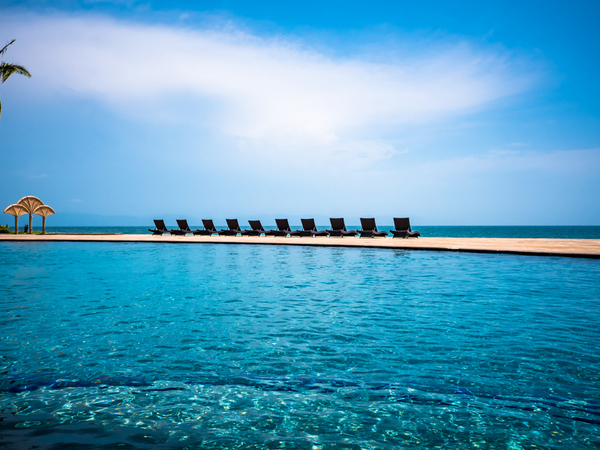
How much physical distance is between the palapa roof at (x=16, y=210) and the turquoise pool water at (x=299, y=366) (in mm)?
19501

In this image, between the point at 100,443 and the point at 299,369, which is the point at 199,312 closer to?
the point at 299,369

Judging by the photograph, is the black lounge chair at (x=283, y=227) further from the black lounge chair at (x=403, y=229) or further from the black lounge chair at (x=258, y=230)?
the black lounge chair at (x=403, y=229)

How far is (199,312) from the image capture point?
5.34 metres

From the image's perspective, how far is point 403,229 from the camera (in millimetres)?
19531


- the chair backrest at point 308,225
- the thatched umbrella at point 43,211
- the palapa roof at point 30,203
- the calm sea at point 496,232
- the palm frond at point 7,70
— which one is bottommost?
the calm sea at point 496,232

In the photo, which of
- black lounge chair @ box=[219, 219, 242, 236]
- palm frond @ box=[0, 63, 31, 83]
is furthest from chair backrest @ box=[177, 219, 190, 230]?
palm frond @ box=[0, 63, 31, 83]

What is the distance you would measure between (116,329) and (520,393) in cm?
411

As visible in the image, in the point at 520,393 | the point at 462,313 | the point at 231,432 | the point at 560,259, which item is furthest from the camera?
the point at 560,259

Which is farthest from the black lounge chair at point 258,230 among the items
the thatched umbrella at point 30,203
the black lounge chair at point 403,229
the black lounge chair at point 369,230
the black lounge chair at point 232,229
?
the thatched umbrella at point 30,203

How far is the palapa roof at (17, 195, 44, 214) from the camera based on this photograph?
22.9 m

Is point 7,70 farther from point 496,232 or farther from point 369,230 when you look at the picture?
point 496,232

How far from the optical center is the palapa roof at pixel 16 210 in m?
22.4

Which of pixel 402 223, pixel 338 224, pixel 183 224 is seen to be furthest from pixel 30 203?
pixel 402 223

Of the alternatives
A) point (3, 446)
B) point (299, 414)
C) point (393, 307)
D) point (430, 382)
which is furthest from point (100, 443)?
point (393, 307)
